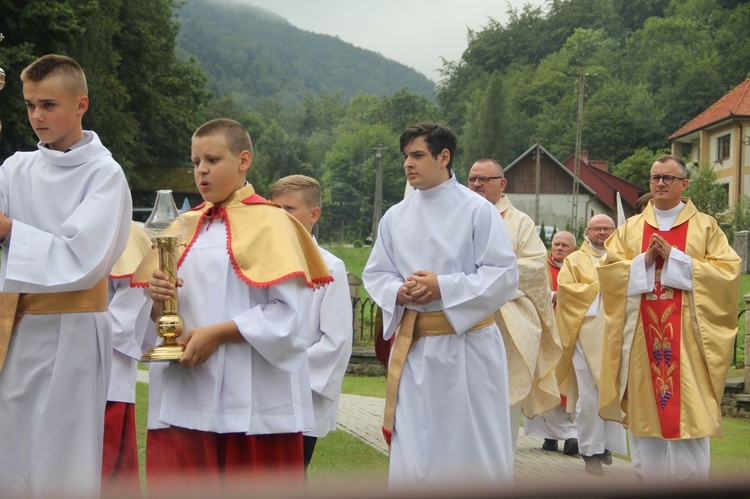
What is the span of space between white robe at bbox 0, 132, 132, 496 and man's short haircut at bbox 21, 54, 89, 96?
264 millimetres

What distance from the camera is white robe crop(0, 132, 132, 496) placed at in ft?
13.5

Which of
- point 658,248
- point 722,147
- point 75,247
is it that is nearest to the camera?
point 75,247

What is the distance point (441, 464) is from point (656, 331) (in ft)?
10.0

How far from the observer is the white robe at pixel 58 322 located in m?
4.12

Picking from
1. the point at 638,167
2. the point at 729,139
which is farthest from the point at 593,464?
the point at 638,167

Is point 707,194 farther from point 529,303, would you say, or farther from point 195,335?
point 195,335

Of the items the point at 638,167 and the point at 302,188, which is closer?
the point at 302,188

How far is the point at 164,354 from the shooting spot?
12.8 feet

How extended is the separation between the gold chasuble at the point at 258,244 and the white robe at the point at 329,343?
147 cm

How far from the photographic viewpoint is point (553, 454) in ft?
32.7

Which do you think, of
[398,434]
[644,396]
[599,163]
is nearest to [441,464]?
[398,434]

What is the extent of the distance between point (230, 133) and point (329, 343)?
1.99 m

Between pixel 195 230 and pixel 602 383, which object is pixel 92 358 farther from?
pixel 602 383

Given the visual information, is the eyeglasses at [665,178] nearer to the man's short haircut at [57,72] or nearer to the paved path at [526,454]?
the paved path at [526,454]
